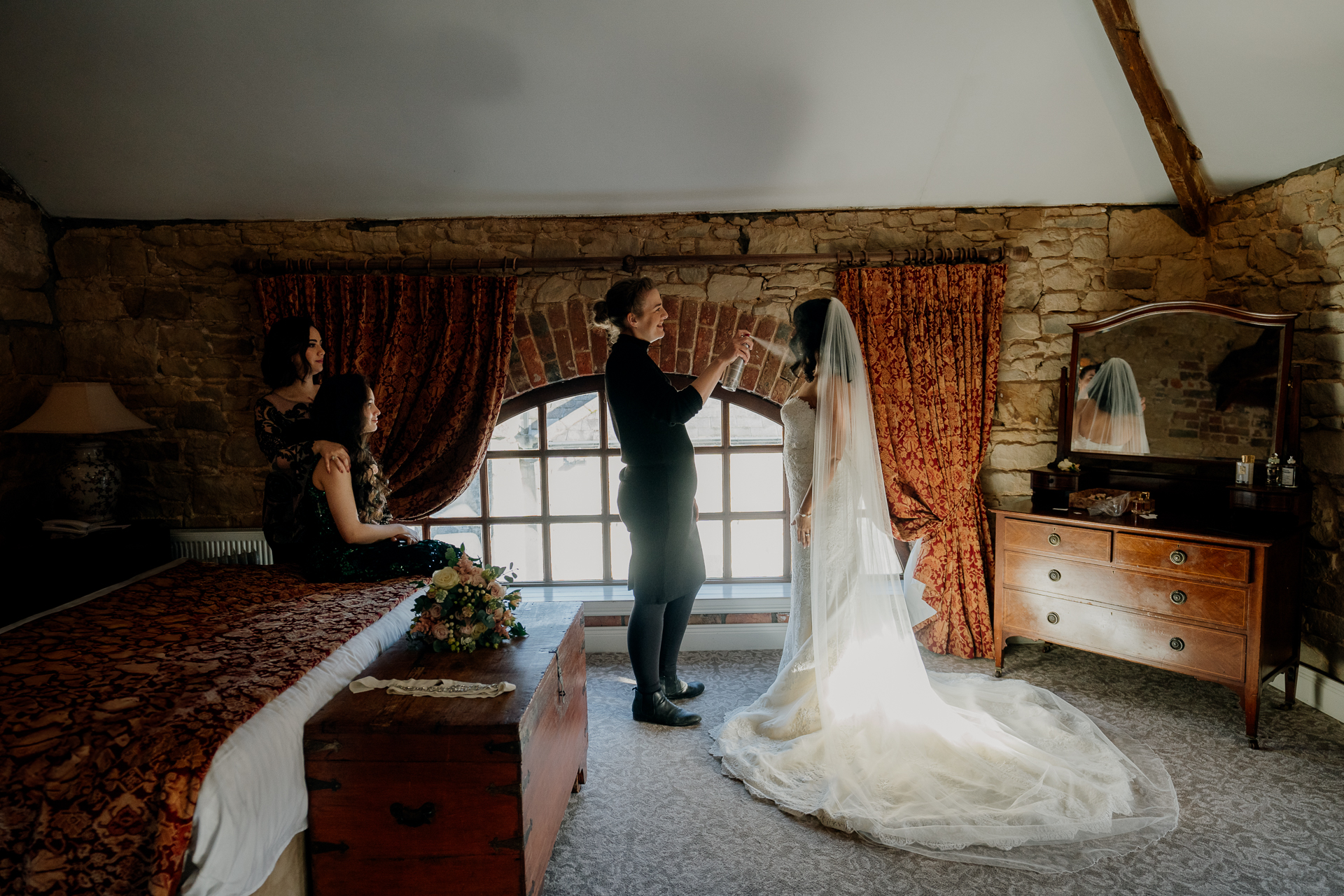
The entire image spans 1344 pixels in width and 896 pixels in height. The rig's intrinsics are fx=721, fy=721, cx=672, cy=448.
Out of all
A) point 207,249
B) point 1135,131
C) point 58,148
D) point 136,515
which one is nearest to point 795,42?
point 1135,131

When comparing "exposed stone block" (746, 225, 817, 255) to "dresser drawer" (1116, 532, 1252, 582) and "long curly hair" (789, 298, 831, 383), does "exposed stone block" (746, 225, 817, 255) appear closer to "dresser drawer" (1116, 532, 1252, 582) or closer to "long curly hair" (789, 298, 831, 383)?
"long curly hair" (789, 298, 831, 383)

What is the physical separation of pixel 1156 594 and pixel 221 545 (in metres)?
4.43

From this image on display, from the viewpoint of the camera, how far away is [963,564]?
12.0 ft

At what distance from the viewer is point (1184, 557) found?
9.47 ft

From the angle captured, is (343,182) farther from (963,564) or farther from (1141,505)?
(1141,505)

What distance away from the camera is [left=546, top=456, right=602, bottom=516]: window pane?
4086 mm

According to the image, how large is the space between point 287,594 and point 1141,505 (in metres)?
3.53

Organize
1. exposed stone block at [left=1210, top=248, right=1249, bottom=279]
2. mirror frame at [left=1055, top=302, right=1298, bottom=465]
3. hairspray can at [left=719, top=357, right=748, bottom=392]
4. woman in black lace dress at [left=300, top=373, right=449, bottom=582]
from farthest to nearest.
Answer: hairspray can at [left=719, top=357, right=748, bottom=392]
exposed stone block at [left=1210, top=248, right=1249, bottom=279]
mirror frame at [left=1055, top=302, right=1298, bottom=465]
woman in black lace dress at [left=300, top=373, right=449, bottom=582]

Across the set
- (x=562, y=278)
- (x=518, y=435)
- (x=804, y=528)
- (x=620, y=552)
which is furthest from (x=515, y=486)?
(x=804, y=528)

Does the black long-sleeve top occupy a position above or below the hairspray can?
below

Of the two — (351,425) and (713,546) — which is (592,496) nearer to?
(713,546)

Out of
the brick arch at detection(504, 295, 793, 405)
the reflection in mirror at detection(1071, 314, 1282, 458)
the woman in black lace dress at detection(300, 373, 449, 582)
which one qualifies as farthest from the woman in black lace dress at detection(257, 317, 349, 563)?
the reflection in mirror at detection(1071, 314, 1282, 458)

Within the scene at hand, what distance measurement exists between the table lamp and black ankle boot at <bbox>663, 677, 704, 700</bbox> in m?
2.84

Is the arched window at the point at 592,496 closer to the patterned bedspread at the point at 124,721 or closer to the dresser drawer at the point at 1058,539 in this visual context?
the dresser drawer at the point at 1058,539
